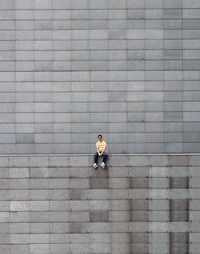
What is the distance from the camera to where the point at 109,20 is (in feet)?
62.9

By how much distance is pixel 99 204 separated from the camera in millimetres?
18297

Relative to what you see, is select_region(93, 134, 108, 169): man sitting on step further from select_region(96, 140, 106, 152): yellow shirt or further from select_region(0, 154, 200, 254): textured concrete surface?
select_region(0, 154, 200, 254): textured concrete surface

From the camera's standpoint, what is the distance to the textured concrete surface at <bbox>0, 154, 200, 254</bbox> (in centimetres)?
1822

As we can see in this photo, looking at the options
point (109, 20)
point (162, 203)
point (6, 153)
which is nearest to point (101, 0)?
point (109, 20)

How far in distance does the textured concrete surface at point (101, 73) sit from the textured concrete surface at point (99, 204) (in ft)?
4.41

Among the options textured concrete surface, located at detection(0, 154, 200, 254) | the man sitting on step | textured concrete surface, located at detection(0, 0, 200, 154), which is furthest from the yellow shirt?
textured concrete surface, located at detection(0, 0, 200, 154)

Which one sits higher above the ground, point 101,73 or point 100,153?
point 101,73

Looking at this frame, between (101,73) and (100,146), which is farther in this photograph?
(101,73)

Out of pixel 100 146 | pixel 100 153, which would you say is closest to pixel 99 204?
pixel 100 153

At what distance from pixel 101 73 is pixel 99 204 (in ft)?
20.7

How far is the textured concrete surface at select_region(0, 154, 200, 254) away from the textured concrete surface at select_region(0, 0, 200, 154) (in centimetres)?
134

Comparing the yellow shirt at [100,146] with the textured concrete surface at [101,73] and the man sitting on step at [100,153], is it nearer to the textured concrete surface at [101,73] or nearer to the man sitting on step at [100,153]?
the man sitting on step at [100,153]

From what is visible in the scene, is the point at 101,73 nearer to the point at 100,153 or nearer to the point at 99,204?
the point at 100,153

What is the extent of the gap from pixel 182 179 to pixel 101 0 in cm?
946
